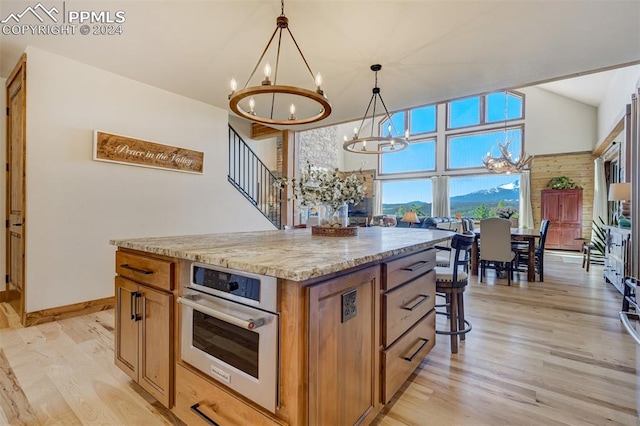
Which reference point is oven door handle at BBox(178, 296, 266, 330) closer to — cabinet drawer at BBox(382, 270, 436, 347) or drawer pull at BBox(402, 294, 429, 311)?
cabinet drawer at BBox(382, 270, 436, 347)

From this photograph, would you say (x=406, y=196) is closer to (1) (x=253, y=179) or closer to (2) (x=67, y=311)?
(1) (x=253, y=179)

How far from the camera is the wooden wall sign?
10.8ft

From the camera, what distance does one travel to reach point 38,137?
2881mm

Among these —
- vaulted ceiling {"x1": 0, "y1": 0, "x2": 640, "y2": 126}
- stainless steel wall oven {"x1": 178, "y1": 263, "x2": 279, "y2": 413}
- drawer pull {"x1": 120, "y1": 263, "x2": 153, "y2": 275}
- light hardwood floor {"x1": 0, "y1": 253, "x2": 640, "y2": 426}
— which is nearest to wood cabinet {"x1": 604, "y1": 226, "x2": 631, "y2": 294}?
light hardwood floor {"x1": 0, "y1": 253, "x2": 640, "y2": 426}

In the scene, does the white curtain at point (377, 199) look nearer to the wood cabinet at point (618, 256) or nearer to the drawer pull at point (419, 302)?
the wood cabinet at point (618, 256)

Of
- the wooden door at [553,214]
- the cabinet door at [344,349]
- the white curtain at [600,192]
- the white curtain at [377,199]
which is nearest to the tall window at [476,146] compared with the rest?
the wooden door at [553,214]

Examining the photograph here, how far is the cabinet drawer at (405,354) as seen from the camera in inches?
61.1

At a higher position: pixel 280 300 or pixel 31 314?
pixel 280 300

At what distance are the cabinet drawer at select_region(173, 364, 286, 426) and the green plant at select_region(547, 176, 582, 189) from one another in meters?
10.2

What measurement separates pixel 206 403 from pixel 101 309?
2794 millimetres

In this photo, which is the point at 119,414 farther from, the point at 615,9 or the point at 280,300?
the point at 615,9

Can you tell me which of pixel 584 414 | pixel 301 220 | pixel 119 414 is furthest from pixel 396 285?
pixel 301 220

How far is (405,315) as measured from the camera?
1.74 meters

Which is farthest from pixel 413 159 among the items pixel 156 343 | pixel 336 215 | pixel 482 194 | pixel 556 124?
pixel 156 343
